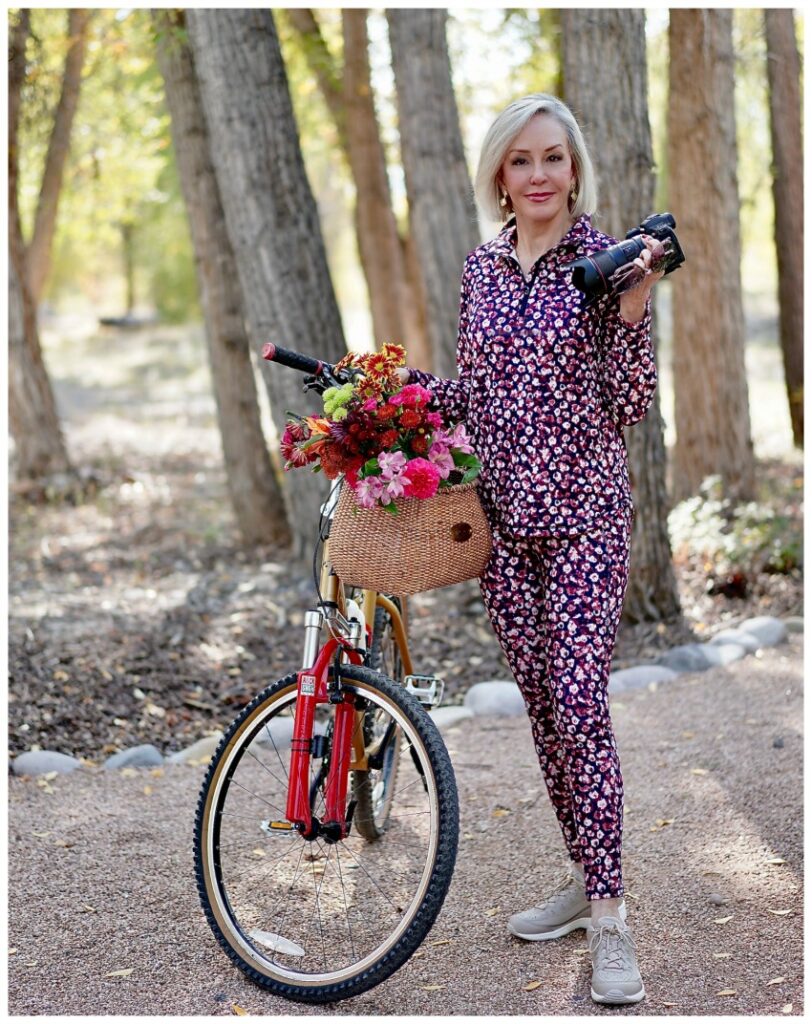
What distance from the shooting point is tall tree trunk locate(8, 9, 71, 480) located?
11609mm

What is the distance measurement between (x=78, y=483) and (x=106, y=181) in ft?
25.5

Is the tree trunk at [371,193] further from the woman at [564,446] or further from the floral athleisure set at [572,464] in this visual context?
the floral athleisure set at [572,464]

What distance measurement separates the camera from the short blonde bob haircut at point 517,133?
316 cm

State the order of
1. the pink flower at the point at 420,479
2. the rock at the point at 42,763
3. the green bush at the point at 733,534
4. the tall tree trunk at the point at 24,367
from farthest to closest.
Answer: the tall tree trunk at the point at 24,367
the green bush at the point at 733,534
the rock at the point at 42,763
the pink flower at the point at 420,479

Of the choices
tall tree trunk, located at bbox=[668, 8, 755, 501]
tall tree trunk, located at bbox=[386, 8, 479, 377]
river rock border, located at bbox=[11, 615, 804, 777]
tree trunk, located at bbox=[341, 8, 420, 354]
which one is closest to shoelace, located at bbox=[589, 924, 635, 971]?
river rock border, located at bbox=[11, 615, 804, 777]

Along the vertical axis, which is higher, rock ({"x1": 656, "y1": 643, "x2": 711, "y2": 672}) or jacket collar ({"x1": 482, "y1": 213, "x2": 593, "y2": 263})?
jacket collar ({"x1": 482, "y1": 213, "x2": 593, "y2": 263})

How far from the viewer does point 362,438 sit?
3061mm

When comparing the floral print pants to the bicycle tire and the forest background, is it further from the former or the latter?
the forest background

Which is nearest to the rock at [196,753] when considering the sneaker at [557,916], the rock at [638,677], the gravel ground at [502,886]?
the gravel ground at [502,886]

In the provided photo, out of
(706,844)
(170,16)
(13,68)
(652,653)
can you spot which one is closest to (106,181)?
(13,68)

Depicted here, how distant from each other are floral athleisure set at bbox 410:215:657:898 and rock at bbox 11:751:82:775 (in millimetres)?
2620

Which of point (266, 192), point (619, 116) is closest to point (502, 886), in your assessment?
point (619, 116)

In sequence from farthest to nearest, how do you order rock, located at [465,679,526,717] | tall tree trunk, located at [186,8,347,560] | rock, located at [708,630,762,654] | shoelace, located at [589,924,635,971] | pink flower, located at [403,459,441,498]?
1. tall tree trunk, located at [186,8,347,560]
2. rock, located at [708,630,762,654]
3. rock, located at [465,679,526,717]
4. shoelace, located at [589,924,635,971]
5. pink flower, located at [403,459,441,498]

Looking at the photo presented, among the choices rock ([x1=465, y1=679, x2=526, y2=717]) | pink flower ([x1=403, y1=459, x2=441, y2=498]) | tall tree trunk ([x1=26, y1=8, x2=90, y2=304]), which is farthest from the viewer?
tall tree trunk ([x1=26, y1=8, x2=90, y2=304])
